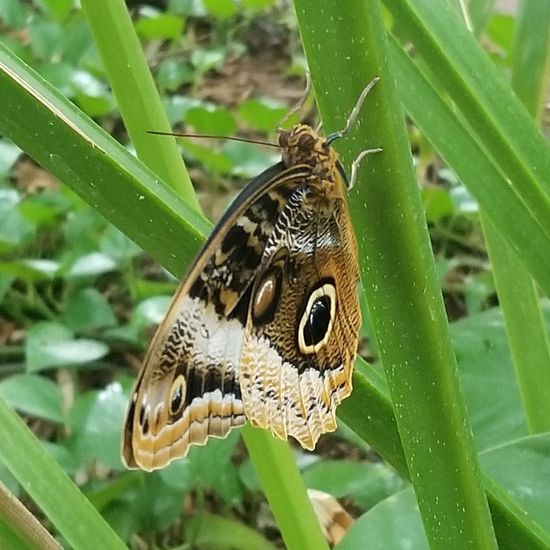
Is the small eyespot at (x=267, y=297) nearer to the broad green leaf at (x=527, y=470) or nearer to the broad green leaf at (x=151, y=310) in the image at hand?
the broad green leaf at (x=527, y=470)

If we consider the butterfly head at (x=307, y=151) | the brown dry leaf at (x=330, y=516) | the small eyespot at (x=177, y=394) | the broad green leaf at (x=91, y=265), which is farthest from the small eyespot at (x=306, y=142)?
the broad green leaf at (x=91, y=265)

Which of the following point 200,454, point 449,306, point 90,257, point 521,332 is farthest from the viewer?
point 449,306

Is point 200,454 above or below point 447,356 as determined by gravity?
above

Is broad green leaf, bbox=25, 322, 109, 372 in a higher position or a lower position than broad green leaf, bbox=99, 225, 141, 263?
lower

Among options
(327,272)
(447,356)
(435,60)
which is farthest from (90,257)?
(447,356)

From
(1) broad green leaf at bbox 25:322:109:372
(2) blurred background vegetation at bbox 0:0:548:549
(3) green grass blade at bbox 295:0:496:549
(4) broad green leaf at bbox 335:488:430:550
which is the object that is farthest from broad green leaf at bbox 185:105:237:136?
(3) green grass blade at bbox 295:0:496:549

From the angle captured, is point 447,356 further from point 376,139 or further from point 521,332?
point 521,332

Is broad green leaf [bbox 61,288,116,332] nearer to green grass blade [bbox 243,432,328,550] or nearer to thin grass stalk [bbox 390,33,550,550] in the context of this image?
green grass blade [bbox 243,432,328,550]
